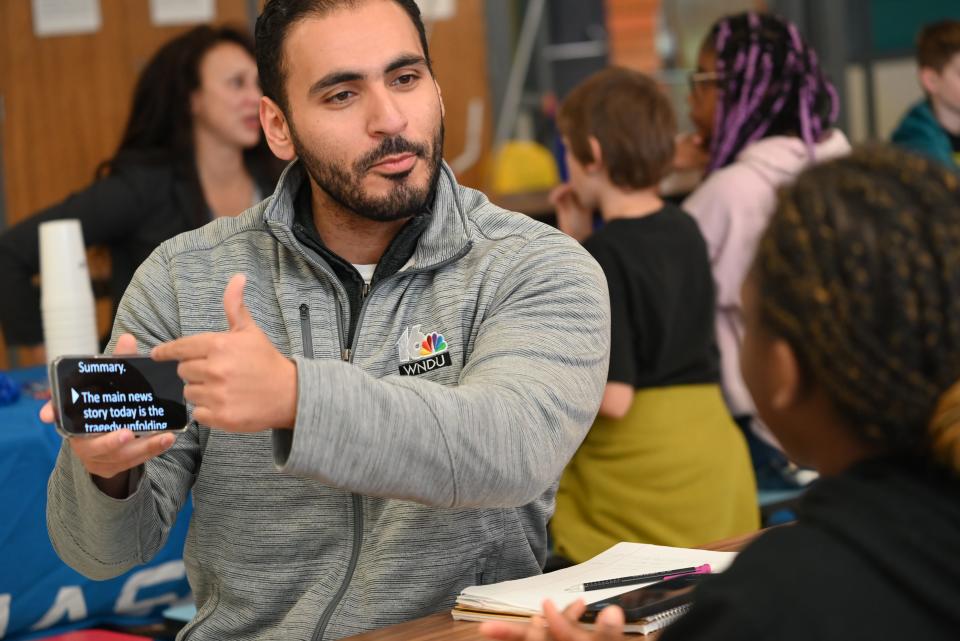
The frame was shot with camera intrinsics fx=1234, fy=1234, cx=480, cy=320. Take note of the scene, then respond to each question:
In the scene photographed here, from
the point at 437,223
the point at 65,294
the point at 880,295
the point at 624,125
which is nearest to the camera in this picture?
the point at 880,295

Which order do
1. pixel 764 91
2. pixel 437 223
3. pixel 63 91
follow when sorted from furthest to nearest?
pixel 63 91 → pixel 764 91 → pixel 437 223

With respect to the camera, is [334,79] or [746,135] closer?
[334,79]

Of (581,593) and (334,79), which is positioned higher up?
(334,79)

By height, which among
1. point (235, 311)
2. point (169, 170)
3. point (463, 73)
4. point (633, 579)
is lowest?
point (633, 579)

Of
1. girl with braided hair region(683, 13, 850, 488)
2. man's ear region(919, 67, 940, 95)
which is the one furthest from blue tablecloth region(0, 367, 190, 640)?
man's ear region(919, 67, 940, 95)

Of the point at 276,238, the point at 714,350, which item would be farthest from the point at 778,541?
the point at 714,350

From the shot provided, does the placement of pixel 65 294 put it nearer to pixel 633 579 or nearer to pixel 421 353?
pixel 421 353

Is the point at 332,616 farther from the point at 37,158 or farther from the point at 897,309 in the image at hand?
the point at 37,158

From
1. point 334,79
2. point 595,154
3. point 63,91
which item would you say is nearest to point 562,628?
point 334,79

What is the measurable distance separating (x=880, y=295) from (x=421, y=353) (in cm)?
81

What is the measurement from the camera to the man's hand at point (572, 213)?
10.3 feet

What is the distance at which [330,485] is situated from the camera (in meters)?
1.42

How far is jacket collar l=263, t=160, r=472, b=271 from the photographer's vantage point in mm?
1639

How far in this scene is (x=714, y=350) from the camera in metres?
3.06
